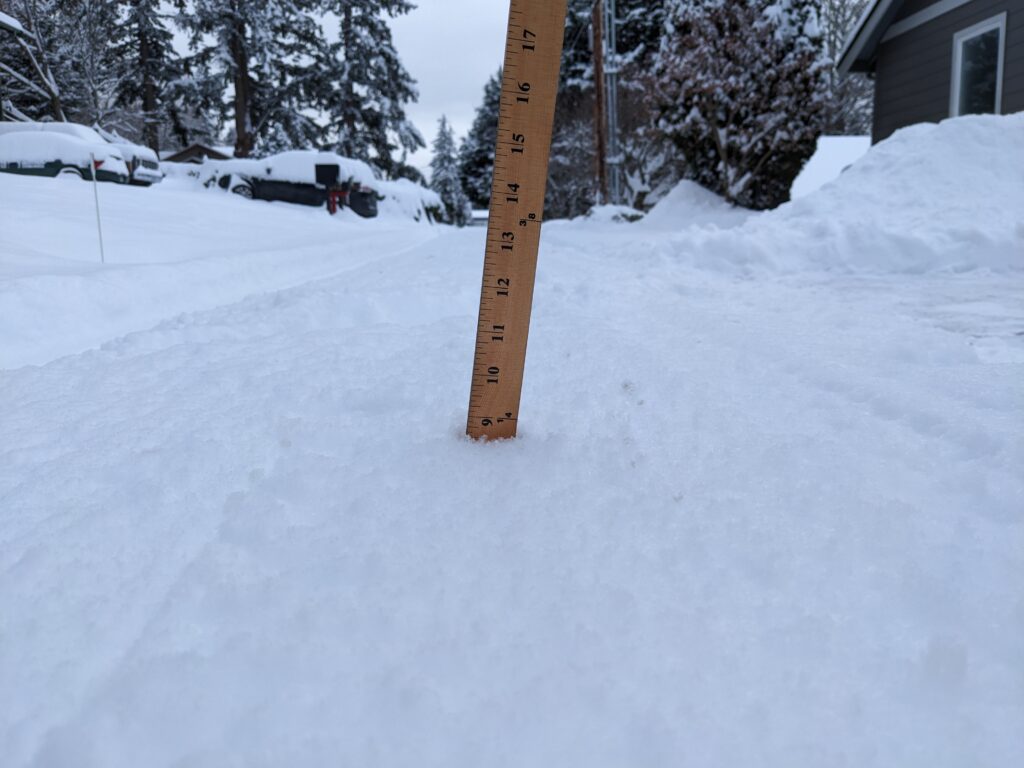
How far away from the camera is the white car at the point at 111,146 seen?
13500mm

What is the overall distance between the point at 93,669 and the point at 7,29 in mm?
Result: 16833

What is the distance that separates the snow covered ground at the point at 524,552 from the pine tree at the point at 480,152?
45027 millimetres

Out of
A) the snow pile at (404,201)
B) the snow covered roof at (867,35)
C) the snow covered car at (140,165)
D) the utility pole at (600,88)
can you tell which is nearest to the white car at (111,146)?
the snow covered car at (140,165)

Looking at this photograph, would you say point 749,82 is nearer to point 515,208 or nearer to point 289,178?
point 289,178

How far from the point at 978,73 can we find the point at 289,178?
54.2ft

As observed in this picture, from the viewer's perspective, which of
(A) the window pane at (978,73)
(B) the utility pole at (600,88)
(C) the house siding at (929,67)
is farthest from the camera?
(B) the utility pole at (600,88)

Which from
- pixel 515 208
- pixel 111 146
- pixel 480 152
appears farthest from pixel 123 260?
pixel 480 152

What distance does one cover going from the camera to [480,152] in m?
49.2

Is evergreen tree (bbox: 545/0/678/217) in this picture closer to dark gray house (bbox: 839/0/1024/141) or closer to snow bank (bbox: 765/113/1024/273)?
dark gray house (bbox: 839/0/1024/141)

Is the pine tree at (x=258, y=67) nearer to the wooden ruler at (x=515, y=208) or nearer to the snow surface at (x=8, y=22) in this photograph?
the snow surface at (x=8, y=22)

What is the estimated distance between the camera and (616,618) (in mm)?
1240

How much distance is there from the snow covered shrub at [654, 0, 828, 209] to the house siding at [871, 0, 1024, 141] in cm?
169

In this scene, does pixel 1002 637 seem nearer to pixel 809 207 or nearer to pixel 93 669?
pixel 93 669

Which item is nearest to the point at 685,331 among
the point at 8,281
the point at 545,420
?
the point at 545,420
